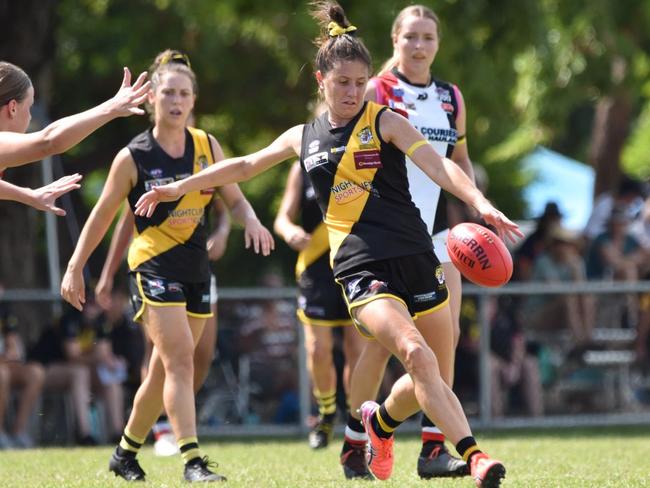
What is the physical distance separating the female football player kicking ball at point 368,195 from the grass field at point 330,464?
880 mm

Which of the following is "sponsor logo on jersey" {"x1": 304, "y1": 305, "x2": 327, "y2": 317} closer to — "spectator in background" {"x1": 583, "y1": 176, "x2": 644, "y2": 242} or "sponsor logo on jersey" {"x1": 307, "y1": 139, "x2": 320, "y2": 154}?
"sponsor logo on jersey" {"x1": 307, "y1": 139, "x2": 320, "y2": 154}

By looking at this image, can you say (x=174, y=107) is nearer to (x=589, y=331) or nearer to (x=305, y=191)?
(x=305, y=191)

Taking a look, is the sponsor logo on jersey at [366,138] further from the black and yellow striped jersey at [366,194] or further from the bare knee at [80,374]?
the bare knee at [80,374]

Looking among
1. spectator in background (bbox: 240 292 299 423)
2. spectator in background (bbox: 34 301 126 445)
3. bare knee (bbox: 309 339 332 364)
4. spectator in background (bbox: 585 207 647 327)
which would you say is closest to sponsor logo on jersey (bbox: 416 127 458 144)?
bare knee (bbox: 309 339 332 364)

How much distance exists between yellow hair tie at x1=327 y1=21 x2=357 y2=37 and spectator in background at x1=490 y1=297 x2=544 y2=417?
6.39m

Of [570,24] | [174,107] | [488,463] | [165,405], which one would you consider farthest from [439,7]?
[488,463]

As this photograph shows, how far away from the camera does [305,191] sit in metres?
9.80

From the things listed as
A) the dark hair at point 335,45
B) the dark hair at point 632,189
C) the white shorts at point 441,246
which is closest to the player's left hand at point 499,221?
the dark hair at point 335,45

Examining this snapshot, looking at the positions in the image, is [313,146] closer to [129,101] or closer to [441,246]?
[129,101]

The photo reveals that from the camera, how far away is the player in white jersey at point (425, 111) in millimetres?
7332

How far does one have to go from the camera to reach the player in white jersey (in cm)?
733

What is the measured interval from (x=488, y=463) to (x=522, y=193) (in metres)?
23.8

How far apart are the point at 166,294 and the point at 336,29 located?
1805mm

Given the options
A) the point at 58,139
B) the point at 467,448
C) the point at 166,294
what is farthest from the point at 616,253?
the point at 58,139
